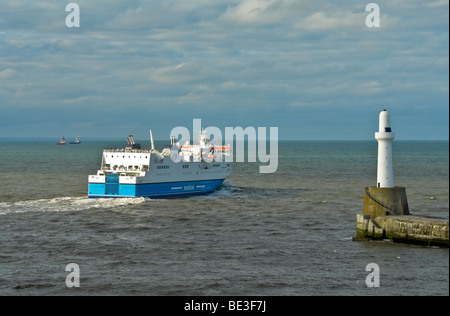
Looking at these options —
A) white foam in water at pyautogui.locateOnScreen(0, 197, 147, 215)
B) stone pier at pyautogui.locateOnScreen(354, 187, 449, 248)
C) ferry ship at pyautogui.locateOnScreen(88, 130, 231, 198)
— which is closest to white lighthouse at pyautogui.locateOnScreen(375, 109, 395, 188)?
stone pier at pyautogui.locateOnScreen(354, 187, 449, 248)

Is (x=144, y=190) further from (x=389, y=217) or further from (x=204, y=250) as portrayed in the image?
(x=389, y=217)

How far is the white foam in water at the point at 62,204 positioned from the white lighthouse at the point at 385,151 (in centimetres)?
2710

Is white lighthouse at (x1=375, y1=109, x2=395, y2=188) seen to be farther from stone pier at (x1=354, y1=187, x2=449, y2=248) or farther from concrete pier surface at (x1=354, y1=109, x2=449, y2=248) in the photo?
stone pier at (x1=354, y1=187, x2=449, y2=248)

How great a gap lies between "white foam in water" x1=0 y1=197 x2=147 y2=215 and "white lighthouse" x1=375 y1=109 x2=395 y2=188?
27.1 m

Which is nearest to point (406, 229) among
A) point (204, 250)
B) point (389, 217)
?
point (389, 217)

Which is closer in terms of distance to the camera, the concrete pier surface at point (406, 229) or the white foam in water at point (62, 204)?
the concrete pier surface at point (406, 229)

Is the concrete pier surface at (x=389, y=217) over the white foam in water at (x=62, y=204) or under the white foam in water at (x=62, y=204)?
over

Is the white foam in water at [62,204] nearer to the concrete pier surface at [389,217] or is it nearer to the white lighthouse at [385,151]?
the concrete pier surface at [389,217]

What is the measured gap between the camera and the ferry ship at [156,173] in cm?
6019

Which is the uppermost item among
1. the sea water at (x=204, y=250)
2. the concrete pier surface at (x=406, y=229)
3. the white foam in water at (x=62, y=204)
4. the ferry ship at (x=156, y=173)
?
the ferry ship at (x=156, y=173)

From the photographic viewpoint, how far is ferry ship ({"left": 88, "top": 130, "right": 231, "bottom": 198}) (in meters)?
60.2

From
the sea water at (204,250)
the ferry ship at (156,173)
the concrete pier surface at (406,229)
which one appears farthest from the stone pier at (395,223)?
the ferry ship at (156,173)

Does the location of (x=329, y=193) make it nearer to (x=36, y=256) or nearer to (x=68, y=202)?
(x=68, y=202)
